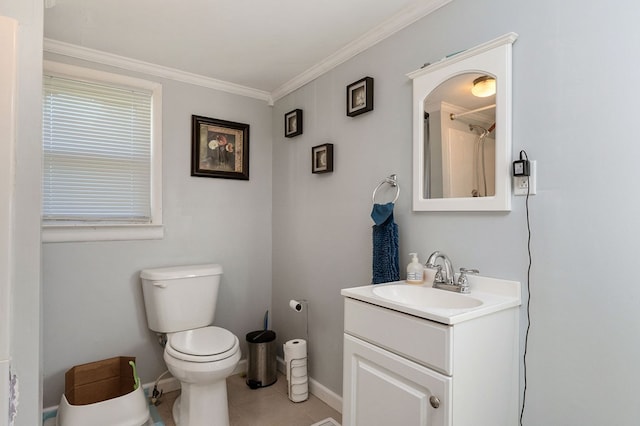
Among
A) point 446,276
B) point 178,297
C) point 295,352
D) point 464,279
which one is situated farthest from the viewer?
point 295,352

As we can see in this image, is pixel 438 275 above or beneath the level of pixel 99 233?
beneath

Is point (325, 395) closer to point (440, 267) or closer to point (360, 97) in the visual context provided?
point (440, 267)

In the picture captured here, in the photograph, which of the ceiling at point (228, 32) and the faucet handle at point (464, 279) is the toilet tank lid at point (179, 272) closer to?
the ceiling at point (228, 32)

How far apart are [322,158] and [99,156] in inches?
56.2

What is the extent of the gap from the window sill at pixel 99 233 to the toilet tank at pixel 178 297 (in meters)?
0.25

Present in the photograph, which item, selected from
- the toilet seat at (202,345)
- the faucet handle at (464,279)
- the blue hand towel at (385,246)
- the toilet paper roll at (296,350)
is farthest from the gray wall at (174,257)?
the faucet handle at (464,279)

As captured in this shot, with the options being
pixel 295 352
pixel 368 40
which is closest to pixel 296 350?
pixel 295 352

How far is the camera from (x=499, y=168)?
137cm

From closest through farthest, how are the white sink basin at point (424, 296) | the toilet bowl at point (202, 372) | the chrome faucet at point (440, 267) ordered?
1. the white sink basin at point (424, 296)
2. the chrome faucet at point (440, 267)
3. the toilet bowl at point (202, 372)

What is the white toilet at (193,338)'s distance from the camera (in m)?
1.86

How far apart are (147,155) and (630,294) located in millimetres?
2596

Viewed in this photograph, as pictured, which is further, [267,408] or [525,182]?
[267,408]

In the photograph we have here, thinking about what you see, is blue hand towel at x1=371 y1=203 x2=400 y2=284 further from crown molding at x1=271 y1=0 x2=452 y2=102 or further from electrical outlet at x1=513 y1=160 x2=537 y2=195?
crown molding at x1=271 y1=0 x2=452 y2=102

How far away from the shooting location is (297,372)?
2289mm
